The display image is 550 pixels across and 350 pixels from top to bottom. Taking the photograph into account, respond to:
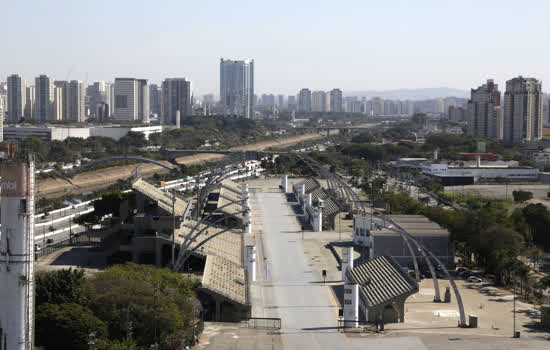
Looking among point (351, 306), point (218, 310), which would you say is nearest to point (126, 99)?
point (218, 310)

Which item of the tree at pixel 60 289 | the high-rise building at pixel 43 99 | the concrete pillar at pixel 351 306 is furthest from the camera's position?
the high-rise building at pixel 43 99

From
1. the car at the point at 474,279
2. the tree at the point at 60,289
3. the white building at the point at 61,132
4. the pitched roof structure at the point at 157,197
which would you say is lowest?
the car at the point at 474,279

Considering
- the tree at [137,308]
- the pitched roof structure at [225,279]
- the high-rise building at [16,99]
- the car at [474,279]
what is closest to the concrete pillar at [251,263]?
the pitched roof structure at [225,279]

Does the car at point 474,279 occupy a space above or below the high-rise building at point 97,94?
below

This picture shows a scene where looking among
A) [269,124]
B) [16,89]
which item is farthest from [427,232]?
[269,124]

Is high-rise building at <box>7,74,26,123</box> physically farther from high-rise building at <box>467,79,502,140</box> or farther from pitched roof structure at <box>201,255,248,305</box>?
pitched roof structure at <box>201,255,248,305</box>

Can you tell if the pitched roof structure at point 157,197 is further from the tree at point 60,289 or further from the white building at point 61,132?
the white building at point 61,132

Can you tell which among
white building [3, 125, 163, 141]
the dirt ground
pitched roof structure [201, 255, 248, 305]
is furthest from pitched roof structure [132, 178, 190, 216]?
white building [3, 125, 163, 141]
